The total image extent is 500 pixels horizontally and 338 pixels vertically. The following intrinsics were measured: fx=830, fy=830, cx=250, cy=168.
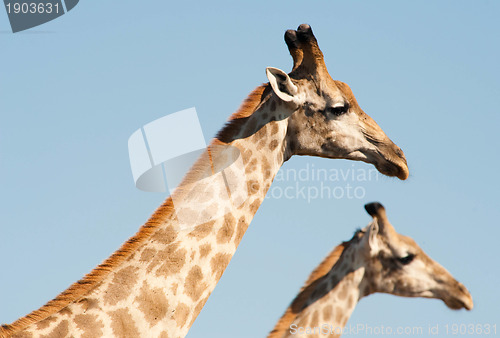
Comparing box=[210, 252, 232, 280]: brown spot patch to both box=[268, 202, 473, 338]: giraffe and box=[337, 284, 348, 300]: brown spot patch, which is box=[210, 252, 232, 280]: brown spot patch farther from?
box=[337, 284, 348, 300]: brown spot patch

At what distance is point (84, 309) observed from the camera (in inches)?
287

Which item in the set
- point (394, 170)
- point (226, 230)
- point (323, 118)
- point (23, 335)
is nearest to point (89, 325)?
point (23, 335)

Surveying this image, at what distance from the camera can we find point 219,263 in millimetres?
7988

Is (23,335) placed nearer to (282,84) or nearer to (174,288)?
(174,288)

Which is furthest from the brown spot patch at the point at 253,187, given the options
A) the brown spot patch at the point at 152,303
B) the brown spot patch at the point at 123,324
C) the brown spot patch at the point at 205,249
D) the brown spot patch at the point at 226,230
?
the brown spot patch at the point at 123,324

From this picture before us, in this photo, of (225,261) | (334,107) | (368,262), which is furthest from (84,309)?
(368,262)

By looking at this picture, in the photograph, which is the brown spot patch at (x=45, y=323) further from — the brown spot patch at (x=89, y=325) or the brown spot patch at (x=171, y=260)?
the brown spot patch at (x=171, y=260)

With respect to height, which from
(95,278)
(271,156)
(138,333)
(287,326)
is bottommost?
(287,326)

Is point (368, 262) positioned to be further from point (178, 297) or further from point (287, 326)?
point (178, 297)

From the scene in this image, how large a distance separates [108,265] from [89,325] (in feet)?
2.06

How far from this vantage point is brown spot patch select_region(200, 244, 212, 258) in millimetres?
7862

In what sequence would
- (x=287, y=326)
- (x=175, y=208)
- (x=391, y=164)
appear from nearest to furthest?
(x=175, y=208)
(x=391, y=164)
(x=287, y=326)

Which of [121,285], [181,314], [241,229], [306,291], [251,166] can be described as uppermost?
[251,166]

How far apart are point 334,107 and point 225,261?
231 cm
